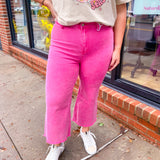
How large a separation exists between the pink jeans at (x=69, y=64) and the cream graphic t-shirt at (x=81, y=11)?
0.17 ft

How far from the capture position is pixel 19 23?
5.09 meters

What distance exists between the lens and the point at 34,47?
14.9 ft

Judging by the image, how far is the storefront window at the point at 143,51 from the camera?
113 inches

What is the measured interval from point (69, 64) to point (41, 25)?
3253 millimetres

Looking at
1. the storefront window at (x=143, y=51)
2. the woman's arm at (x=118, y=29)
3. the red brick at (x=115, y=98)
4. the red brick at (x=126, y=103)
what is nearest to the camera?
the woman's arm at (x=118, y=29)

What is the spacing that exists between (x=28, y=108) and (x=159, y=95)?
193cm

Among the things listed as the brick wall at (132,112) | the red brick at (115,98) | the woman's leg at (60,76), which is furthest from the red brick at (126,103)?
the woman's leg at (60,76)

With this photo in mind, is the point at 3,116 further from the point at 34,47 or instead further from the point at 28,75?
the point at 34,47

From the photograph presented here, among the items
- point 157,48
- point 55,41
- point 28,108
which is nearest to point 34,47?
point 28,108

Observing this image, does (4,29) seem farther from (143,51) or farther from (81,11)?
(81,11)

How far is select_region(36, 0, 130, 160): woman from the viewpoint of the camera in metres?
1.29

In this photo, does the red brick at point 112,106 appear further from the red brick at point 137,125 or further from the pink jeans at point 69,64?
the pink jeans at point 69,64

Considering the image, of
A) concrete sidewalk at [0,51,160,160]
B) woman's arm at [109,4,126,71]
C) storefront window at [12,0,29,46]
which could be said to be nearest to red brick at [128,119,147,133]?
concrete sidewalk at [0,51,160,160]

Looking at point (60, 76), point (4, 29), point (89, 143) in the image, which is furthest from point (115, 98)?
point (4, 29)
